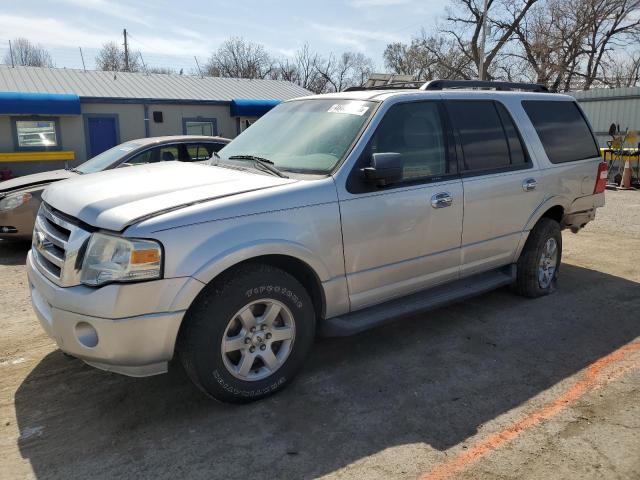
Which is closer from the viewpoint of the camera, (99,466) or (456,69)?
(99,466)

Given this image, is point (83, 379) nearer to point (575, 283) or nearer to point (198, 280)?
point (198, 280)

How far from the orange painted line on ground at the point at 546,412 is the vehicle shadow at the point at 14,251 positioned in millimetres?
6120

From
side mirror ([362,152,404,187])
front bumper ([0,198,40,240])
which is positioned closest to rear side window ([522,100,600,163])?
side mirror ([362,152,404,187])

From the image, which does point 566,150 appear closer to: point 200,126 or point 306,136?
point 306,136

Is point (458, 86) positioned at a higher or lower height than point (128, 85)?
lower

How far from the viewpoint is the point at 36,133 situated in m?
17.1

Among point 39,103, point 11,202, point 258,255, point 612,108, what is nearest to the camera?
point 258,255

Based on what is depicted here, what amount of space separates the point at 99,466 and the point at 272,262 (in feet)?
4.82

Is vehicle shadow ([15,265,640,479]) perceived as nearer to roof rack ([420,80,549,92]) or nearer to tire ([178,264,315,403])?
tire ([178,264,315,403])

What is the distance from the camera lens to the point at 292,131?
418cm

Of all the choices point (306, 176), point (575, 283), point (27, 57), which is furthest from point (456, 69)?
point (27, 57)

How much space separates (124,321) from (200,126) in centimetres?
1837

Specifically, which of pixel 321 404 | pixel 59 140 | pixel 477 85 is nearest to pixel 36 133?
pixel 59 140

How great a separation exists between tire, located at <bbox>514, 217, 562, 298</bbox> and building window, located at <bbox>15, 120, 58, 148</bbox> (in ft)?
54.2
